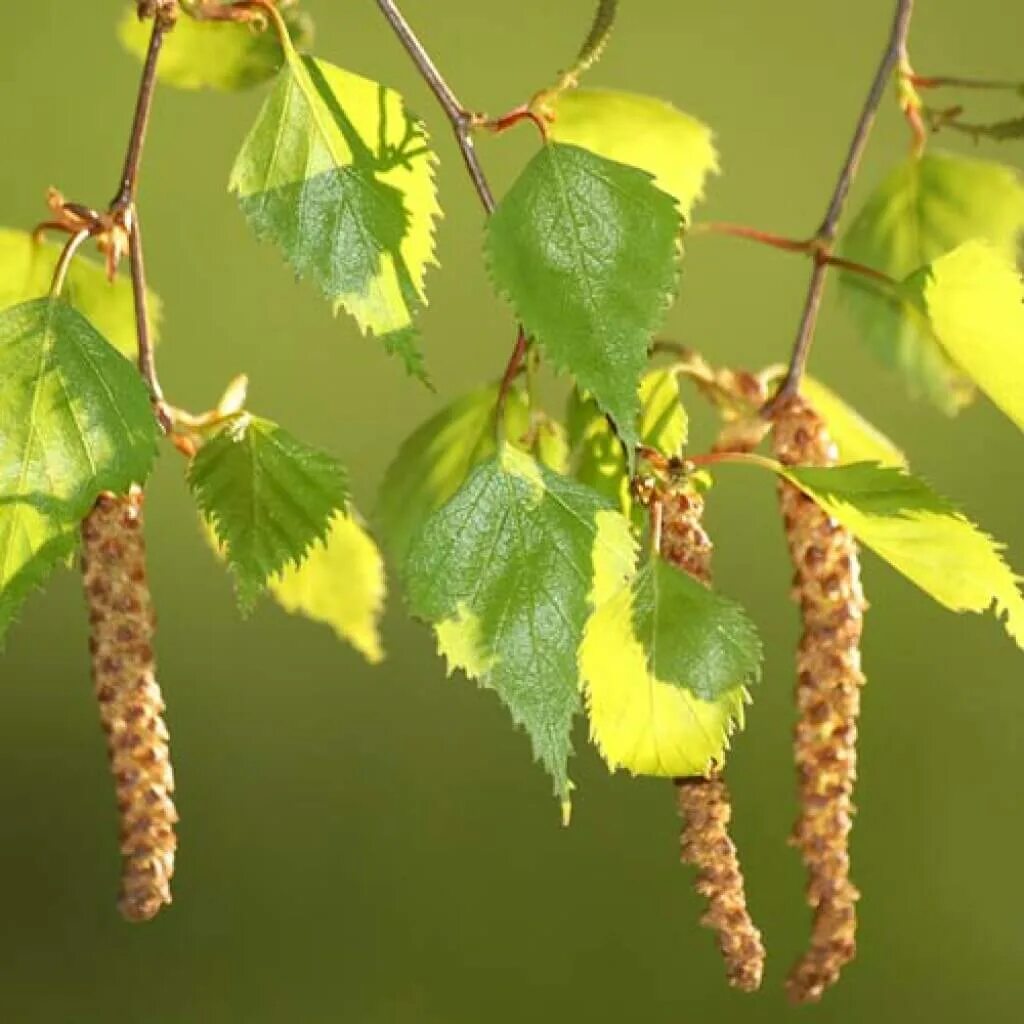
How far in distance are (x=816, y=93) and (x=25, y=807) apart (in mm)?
680

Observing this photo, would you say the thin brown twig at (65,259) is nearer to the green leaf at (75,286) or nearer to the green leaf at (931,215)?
the green leaf at (75,286)

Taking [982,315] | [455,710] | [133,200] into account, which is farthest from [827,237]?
[455,710]

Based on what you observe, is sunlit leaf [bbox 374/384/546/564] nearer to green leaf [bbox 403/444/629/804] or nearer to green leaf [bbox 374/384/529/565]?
green leaf [bbox 374/384/529/565]

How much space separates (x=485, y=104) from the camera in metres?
1.11

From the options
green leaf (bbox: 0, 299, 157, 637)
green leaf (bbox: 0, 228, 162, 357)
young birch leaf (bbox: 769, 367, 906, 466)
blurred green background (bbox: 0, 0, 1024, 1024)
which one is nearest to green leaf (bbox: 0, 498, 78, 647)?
green leaf (bbox: 0, 299, 157, 637)

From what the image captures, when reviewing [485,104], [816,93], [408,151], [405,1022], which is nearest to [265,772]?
[405,1022]

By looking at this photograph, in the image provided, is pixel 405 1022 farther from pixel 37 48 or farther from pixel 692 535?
pixel 692 535

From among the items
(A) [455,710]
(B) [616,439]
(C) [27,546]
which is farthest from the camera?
(A) [455,710]

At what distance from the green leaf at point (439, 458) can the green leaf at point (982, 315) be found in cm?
11

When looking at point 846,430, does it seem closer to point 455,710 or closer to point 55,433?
point 55,433

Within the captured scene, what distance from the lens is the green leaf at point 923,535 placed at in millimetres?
362

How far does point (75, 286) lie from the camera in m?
0.45

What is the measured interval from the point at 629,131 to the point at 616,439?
89mm

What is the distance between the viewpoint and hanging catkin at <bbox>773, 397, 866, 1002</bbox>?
417mm
